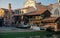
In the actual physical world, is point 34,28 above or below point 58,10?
below

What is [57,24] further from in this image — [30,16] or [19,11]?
[19,11]

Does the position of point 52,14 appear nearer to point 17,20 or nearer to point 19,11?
point 17,20

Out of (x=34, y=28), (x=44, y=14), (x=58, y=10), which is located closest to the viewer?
(x=34, y=28)

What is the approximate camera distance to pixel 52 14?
1537 cm

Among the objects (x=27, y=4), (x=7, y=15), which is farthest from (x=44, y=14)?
(x=27, y=4)

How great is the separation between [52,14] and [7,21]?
3.83 metres

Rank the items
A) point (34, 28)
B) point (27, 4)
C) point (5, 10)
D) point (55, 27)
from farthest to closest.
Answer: point (27, 4) → point (5, 10) → point (34, 28) → point (55, 27)

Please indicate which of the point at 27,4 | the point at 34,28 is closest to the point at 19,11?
the point at 27,4

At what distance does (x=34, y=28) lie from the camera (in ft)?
39.9

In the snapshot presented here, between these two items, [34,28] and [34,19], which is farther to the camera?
[34,19]

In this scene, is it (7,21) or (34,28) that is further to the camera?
(7,21)

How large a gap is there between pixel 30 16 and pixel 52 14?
1723 millimetres

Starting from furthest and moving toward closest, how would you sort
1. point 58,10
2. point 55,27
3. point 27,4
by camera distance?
1. point 27,4
2. point 58,10
3. point 55,27

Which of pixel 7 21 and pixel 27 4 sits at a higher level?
pixel 27 4
